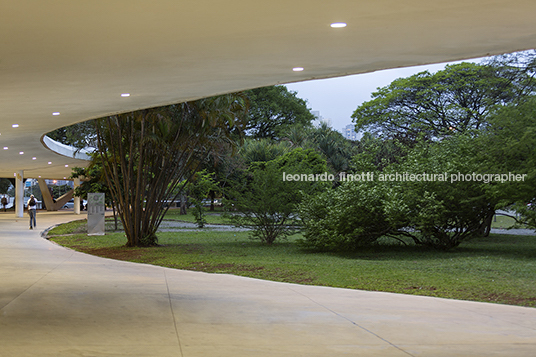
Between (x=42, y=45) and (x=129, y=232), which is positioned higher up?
(x=42, y=45)

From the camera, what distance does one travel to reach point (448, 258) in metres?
13.9

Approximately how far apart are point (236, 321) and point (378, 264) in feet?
22.8

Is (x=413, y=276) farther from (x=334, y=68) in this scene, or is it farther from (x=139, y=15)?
(x=139, y=15)

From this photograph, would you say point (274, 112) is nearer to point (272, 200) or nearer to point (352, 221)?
point (272, 200)

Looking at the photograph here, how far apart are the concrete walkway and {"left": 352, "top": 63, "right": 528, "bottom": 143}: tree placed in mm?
28300

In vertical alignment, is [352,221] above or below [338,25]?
below

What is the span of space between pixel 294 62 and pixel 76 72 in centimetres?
286

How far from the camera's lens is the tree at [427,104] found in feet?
125

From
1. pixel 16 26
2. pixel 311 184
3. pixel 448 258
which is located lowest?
pixel 448 258

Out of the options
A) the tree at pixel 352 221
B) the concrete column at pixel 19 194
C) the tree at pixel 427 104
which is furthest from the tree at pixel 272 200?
the concrete column at pixel 19 194

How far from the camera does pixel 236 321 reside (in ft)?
20.7

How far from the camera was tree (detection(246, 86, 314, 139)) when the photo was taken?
5547 centimetres

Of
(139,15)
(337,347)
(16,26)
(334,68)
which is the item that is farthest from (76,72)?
(337,347)

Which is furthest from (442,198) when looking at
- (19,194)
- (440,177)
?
(19,194)
